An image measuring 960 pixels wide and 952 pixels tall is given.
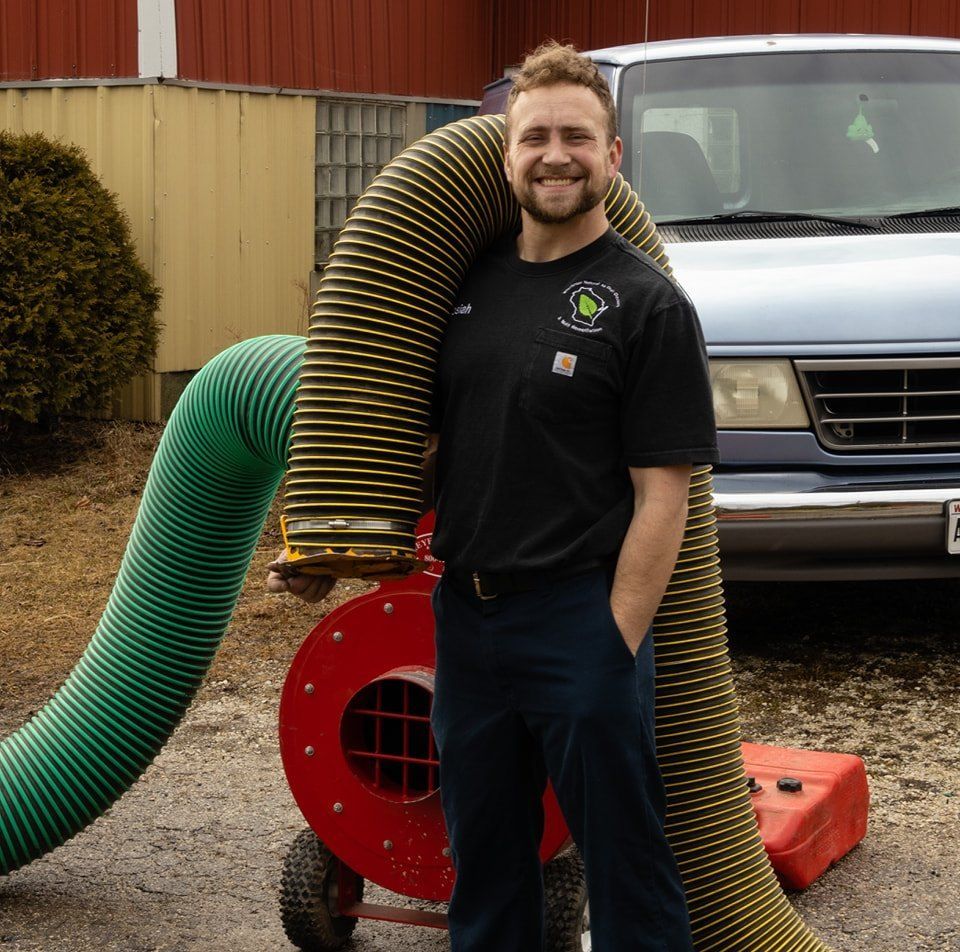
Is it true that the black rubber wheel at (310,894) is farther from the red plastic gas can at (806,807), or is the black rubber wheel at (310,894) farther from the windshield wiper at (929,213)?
the windshield wiper at (929,213)

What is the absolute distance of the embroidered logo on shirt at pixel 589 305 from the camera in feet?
8.71

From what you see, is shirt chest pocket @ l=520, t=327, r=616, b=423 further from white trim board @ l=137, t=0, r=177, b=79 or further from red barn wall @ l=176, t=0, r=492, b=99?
red barn wall @ l=176, t=0, r=492, b=99

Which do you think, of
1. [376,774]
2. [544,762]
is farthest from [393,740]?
[544,762]

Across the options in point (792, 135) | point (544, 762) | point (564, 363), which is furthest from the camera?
point (792, 135)

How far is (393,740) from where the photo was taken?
3.54 meters

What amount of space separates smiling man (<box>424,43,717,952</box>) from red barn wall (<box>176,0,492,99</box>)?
835 cm

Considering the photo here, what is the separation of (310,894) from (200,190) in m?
7.90

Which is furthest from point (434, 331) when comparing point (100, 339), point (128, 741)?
point (100, 339)

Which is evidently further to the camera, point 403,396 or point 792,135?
point 792,135

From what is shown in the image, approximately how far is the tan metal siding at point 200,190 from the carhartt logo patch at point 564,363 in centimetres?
817

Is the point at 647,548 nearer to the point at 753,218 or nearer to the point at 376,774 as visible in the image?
the point at 376,774

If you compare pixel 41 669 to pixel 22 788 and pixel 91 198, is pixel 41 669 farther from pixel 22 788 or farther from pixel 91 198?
pixel 91 198

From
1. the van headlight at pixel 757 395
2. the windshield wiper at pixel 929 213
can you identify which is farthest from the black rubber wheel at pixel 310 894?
the windshield wiper at pixel 929 213

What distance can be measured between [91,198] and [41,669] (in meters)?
4.44
